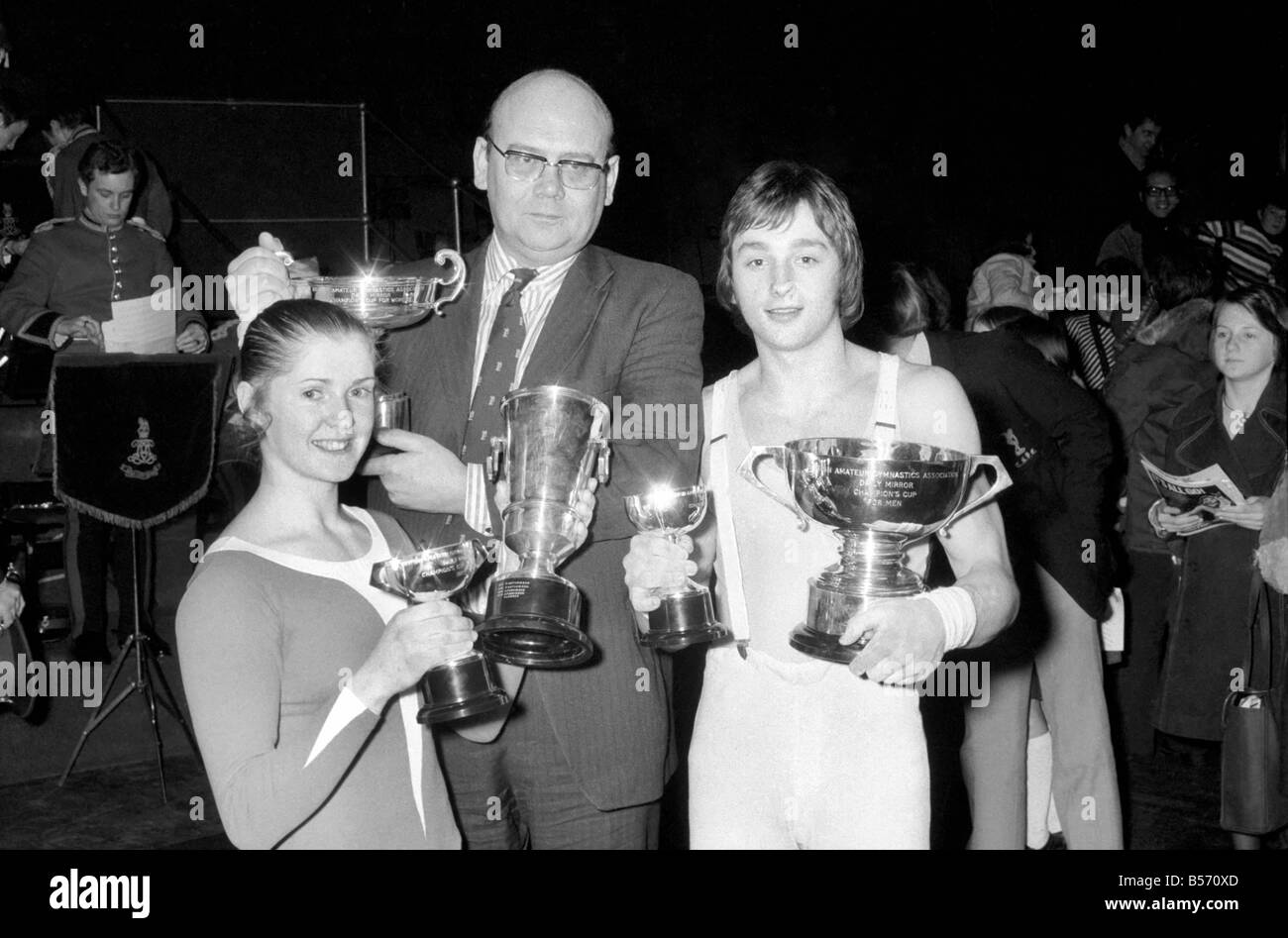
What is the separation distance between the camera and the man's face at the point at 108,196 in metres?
4.39

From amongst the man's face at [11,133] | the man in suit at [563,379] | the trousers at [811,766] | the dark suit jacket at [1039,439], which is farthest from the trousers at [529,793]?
the man's face at [11,133]

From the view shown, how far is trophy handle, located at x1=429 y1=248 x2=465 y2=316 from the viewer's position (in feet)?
5.61

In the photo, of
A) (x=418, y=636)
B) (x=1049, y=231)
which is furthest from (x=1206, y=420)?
(x=1049, y=231)

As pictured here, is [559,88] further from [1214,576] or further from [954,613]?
[1214,576]

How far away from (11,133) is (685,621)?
5.69 meters

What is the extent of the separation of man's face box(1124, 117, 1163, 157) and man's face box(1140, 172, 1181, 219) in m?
1.85

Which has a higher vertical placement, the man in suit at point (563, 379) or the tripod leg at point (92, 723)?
the man in suit at point (563, 379)

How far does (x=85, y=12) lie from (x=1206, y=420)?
6.82 meters

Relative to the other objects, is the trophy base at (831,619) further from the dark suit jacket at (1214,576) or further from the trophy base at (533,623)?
the dark suit jacket at (1214,576)

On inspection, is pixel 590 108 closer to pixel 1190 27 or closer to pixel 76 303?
pixel 76 303

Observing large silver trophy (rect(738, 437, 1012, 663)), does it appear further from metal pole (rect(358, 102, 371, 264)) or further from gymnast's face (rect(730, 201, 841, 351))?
metal pole (rect(358, 102, 371, 264))

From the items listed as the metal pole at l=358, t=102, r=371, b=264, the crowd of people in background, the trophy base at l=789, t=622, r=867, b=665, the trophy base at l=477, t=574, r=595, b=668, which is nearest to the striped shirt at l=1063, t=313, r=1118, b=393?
the crowd of people in background

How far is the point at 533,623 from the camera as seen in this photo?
4.48 feet

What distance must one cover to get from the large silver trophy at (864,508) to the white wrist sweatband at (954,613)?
2.3 inches
